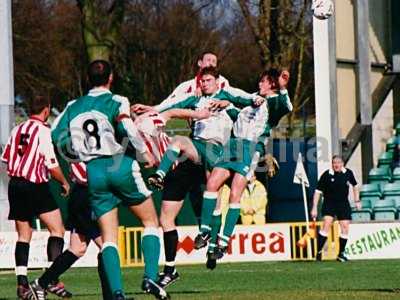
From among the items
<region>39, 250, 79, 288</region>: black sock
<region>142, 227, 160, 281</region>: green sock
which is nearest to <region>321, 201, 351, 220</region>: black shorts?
<region>39, 250, 79, 288</region>: black sock

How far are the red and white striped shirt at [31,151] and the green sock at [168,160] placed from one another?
1.27m

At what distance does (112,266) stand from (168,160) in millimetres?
3069

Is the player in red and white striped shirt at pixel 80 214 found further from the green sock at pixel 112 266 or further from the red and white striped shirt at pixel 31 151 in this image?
the green sock at pixel 112 266

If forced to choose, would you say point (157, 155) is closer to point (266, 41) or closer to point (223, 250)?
point (223, 250)

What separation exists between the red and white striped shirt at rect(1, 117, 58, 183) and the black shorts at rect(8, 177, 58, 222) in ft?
0.25

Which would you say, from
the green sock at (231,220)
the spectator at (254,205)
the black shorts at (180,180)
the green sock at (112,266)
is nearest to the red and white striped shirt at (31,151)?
the black shorts at (180,180)

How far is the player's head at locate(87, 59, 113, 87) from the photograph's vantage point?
492 inches

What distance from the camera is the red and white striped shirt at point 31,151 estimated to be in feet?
51.7

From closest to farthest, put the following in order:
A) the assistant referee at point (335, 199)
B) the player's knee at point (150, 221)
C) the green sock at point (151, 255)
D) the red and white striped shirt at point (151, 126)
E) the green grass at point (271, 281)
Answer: the player's knee at point (150, 221) < the green sock at point (151, 255) < the green grass at point (271, 281) < the red and white striped shirt at point (151, 126) < the assistant referee at point (335, 199)

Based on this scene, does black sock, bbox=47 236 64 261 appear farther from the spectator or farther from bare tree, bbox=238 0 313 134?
bare tree, bbox=238 0 313 134

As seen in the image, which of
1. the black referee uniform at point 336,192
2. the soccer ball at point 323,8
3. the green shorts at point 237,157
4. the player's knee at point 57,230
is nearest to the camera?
the player's knee at point 57,230

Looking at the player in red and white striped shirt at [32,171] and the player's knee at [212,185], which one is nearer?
→ the player in red and white striped shirt at [32,171]

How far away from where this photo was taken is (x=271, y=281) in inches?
720

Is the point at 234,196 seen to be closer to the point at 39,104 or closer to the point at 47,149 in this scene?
the point at 47,149
